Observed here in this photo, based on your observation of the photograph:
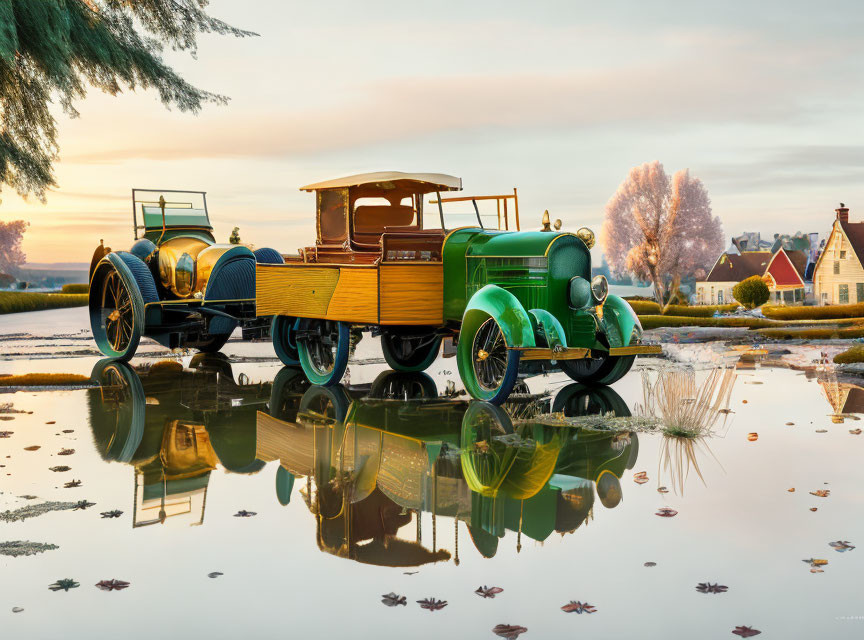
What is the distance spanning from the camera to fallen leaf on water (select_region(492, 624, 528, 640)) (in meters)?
3.65

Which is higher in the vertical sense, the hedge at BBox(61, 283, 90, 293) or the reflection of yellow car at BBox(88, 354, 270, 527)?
the hedge at BBox(61, 283, 90, 293)

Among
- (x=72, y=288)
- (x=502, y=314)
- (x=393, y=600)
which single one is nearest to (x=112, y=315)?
(x=502, y=314)

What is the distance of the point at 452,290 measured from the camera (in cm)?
1053

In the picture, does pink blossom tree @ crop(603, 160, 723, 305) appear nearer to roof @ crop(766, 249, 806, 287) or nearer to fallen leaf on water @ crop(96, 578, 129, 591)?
roof @ crop(766, 249, 806, 287)

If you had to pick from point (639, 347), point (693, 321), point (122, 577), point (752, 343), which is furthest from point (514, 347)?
point (693, 321)

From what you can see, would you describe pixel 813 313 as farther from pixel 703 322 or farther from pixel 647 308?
pixel 647 308

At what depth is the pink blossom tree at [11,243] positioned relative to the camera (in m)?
69.1

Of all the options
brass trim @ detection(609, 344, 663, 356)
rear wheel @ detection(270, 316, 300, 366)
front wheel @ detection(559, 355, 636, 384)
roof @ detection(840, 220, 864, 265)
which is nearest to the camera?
brass trim @ detection(609, 344, 663, 356)

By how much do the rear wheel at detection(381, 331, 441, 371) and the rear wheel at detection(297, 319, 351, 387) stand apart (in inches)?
37.7

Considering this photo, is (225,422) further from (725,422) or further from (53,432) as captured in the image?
(725,422)

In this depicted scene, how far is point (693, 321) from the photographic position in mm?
22234

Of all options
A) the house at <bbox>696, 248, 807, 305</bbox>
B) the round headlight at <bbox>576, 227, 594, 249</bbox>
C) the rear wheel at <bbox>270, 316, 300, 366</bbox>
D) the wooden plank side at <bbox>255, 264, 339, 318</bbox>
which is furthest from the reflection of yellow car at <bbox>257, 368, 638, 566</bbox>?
the house at <bbox>696, 248, 807, 305</bbox>

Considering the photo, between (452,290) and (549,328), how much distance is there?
1.61 m

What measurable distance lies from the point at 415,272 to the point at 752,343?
9906 mm
